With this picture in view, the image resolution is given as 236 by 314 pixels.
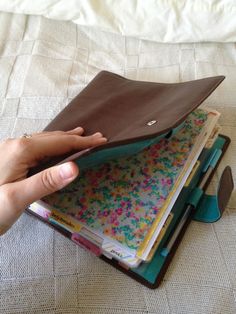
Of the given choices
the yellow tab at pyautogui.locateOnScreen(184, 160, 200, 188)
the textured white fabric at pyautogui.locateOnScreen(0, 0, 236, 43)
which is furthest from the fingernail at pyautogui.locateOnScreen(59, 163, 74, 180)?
the textured white fabric at pyautogui.locateOnScreen(0, 0, 236, 43)

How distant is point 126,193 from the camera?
50 cm

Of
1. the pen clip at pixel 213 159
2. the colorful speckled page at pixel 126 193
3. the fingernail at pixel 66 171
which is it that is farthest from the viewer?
the pen clip at pixel 213 159

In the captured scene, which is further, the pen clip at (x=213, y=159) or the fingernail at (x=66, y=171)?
the pen clip at (x=213, y=159)

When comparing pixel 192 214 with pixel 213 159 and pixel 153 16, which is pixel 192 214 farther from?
pixel 153 16

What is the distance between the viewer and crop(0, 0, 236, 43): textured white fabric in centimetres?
80

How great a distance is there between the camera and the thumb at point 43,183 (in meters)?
0.38

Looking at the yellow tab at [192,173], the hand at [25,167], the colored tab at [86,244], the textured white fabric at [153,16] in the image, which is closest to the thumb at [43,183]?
the hand at [25,167]

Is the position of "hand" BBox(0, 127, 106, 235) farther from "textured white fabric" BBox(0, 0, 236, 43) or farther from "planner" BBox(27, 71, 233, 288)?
"textured white fabric" BBox(0, 0, 236, 43)

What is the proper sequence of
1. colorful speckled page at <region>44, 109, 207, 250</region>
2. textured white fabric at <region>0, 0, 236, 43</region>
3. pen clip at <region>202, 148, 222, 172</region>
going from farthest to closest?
textured white fabric at <region>0, 0, 236, 43</region> < pen clip at <region>202, 148, 222, 172</region> < colorful speckled page at <region>44, 109, 207, 250</region>

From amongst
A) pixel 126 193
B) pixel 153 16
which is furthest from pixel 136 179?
pixel 153 16

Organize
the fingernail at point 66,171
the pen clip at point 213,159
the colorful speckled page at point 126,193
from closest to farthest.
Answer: the fingernail at point 66,171 → the colorful speckled page at point 126,193 → the pen clip at point 213,159

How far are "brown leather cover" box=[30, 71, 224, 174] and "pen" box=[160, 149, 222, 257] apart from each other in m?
0.15

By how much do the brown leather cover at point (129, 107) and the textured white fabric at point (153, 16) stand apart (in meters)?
0.25

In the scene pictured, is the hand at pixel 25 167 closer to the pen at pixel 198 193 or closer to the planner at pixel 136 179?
the planner at pixel 136 179
